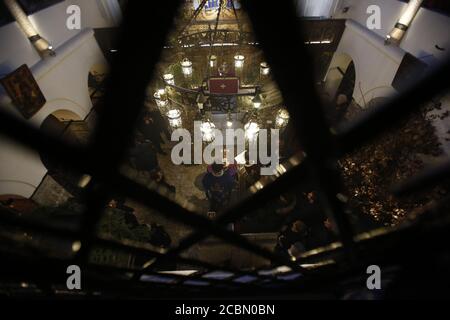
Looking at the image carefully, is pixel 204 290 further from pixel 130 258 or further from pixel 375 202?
pixel 375 202

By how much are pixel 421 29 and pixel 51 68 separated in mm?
11017

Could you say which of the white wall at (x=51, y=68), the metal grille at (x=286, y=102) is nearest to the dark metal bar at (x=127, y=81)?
the metal grille at (x=286, y=102)

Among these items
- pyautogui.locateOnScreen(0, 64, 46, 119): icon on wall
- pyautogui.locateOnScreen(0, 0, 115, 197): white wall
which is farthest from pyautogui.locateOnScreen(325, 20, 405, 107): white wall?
pyautogui.locateOnScreen(0, 64, 46, 119): icon on wall

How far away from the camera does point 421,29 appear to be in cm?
693

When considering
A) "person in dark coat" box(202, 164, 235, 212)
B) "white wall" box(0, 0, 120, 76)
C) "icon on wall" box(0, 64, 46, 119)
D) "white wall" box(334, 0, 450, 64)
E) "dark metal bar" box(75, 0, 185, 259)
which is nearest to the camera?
"dark metal bar" box(75, 0, 185, 259)

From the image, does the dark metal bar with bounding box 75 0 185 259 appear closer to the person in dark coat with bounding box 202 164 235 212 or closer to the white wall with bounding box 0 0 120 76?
the person in dark coat with bounding box 202 164 235 212

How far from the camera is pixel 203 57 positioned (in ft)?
33.7

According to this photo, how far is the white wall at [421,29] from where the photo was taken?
20.4 feet

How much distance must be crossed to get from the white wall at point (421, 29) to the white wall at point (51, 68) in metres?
8.64

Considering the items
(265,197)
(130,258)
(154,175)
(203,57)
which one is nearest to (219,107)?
(154,175)

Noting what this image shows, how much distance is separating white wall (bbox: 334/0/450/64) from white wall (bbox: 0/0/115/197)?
8.64 meters

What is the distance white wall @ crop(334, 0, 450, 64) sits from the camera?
20.4 ft

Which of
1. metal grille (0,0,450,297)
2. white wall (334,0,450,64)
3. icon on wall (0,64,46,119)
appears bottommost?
metal grille (0,0,450,297)

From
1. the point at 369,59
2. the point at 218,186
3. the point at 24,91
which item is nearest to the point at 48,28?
the point at 24,91
